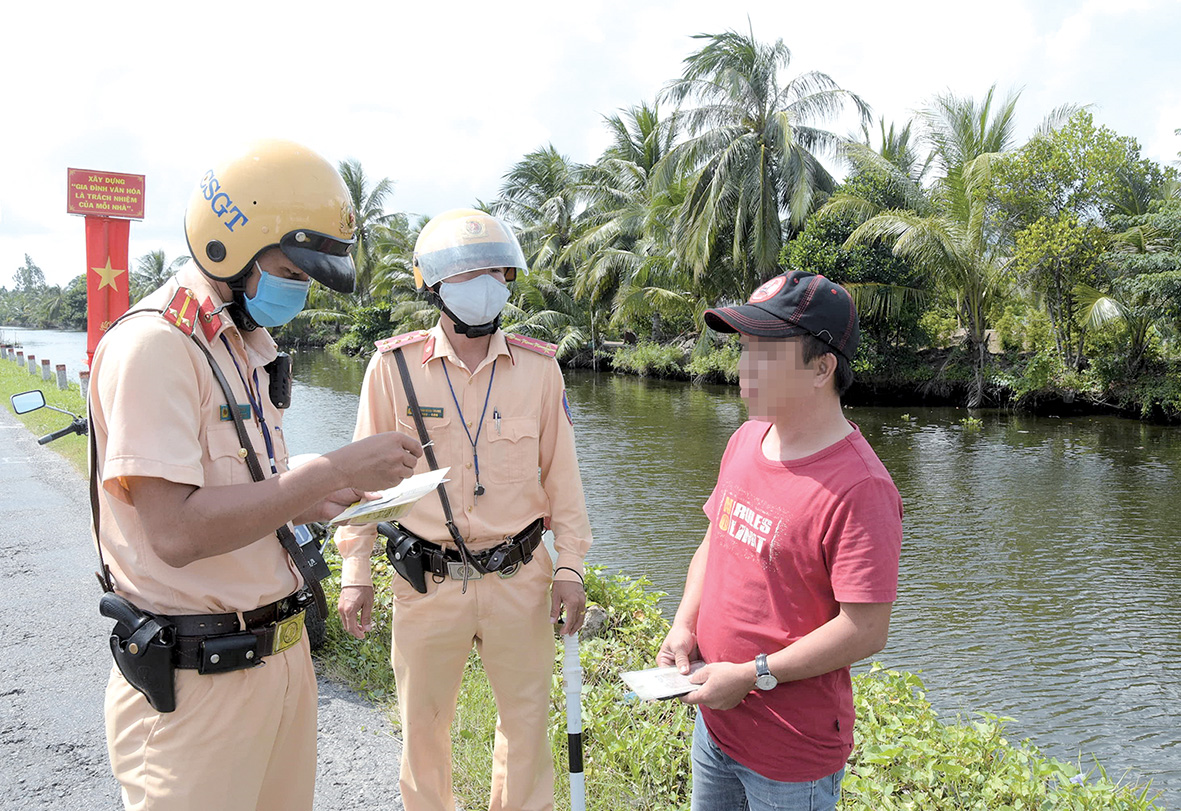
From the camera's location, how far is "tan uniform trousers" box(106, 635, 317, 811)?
5.37 ft

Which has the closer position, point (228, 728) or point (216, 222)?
point (228, 728)

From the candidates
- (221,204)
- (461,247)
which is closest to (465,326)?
(461,247)

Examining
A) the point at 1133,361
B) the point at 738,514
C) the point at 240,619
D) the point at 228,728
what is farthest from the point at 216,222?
the point at 1133,361

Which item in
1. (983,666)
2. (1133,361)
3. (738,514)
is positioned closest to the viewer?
(738,514)

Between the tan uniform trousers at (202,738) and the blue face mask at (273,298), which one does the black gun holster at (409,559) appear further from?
the blue face mask at (273,298)

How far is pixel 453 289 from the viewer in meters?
2.75

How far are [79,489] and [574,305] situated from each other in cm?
2611

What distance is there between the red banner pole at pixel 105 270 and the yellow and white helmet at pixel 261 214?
29.2 feet

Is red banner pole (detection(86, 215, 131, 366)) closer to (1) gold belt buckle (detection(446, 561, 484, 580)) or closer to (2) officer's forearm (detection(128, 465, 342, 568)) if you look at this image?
(1) gold belt buckle (detection(446, 561, 484, 580))

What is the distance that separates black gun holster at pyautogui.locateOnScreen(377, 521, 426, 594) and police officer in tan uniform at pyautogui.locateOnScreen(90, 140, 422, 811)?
2.31 ft

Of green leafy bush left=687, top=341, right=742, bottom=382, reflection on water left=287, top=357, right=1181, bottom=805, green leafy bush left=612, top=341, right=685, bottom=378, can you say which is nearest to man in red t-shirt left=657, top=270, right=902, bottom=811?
reflection on water left=287, top=357, right=1181, bottom=805

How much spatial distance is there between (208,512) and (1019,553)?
31.3 ft

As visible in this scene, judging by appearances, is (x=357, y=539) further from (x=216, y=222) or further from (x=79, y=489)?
(x=79, y=489)

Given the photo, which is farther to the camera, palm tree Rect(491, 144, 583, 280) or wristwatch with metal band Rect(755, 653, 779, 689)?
palm tree Rect(491, 144, 583, 280)
